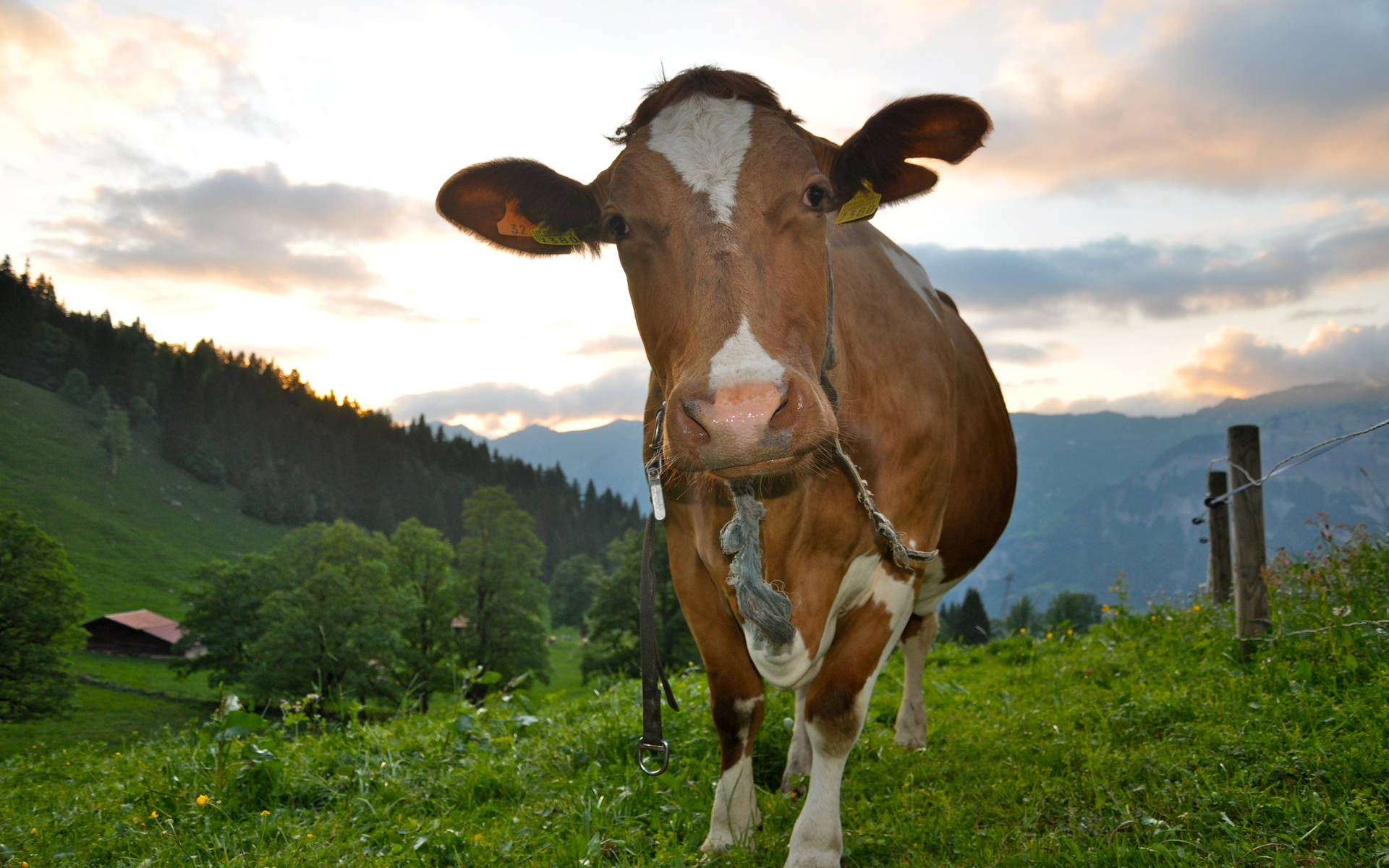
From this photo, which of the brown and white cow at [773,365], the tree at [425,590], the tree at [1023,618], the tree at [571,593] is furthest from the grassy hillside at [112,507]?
the brown and white cow at [773,365]

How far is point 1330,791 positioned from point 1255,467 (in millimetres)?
3027

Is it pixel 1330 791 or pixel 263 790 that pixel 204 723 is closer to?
pixel 263 790

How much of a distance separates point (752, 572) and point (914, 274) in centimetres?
283

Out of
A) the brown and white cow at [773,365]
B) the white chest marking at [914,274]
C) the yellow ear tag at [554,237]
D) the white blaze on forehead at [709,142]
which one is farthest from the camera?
the white chest marking at [914,274]

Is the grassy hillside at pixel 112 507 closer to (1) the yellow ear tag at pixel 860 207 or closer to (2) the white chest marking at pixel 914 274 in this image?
(2) the white chest marking at pixel 914 274

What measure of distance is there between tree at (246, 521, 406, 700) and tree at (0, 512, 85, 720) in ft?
26.8

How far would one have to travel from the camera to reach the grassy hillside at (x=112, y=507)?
62.0 m

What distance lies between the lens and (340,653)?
38625 mm

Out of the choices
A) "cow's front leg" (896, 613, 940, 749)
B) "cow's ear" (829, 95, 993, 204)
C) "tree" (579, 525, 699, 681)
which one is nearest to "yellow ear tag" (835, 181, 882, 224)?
"cow's ear" (829, 95, 993, 204)

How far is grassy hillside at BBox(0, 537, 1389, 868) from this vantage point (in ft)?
9.93

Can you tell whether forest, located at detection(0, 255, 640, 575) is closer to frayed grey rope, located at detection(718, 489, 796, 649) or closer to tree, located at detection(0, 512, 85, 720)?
tree, located at detection(0, 512, 85, 720)

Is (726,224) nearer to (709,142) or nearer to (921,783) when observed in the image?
(709,142)

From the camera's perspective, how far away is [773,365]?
2148 millimetres

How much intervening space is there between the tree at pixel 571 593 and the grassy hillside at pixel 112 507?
30.3 meters
